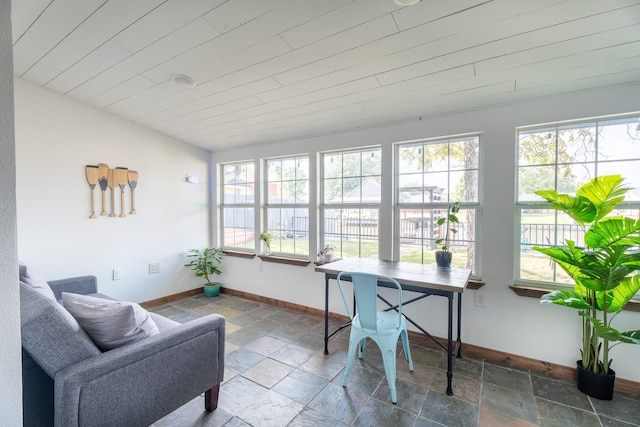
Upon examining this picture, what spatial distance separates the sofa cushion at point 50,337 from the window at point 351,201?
249 cm

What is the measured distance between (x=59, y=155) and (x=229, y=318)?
252 centimetres

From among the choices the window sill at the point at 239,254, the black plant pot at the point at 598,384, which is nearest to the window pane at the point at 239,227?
the window sill at the point at 239,254

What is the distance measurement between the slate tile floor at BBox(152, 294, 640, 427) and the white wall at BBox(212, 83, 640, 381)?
0.23m

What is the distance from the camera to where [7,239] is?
2.59 feet

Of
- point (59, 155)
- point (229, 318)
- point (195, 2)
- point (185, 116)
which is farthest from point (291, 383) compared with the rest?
point (59, 155)

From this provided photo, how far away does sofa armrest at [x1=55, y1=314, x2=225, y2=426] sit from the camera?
1.20 metres

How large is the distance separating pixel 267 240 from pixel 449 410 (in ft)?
8.93

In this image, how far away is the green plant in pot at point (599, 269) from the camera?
5.65 feet

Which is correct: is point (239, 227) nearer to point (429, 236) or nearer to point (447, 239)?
point (429, 236)

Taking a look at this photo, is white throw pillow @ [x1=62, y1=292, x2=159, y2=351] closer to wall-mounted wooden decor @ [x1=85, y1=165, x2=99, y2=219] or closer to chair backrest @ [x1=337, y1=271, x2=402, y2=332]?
chair backrest @ [x1=337, y1=271, x2=402, y2=332]

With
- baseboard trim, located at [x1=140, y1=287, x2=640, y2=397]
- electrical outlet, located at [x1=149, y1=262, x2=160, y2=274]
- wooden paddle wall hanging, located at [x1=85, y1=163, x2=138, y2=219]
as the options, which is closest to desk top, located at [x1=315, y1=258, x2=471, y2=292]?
baseboard trim, located at [x1=140, y1=287, x2=640, y2=397]

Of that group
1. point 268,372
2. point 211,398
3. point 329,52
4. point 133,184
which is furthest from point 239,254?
point 329,52

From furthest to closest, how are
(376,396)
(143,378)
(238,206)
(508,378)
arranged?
(238,206)
(508,378)
(376,396)
(143,378)

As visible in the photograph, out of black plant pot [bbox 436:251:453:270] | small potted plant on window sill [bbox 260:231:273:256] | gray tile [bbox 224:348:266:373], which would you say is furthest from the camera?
small potted plant on window sill [bbox 260:231:273:256]
